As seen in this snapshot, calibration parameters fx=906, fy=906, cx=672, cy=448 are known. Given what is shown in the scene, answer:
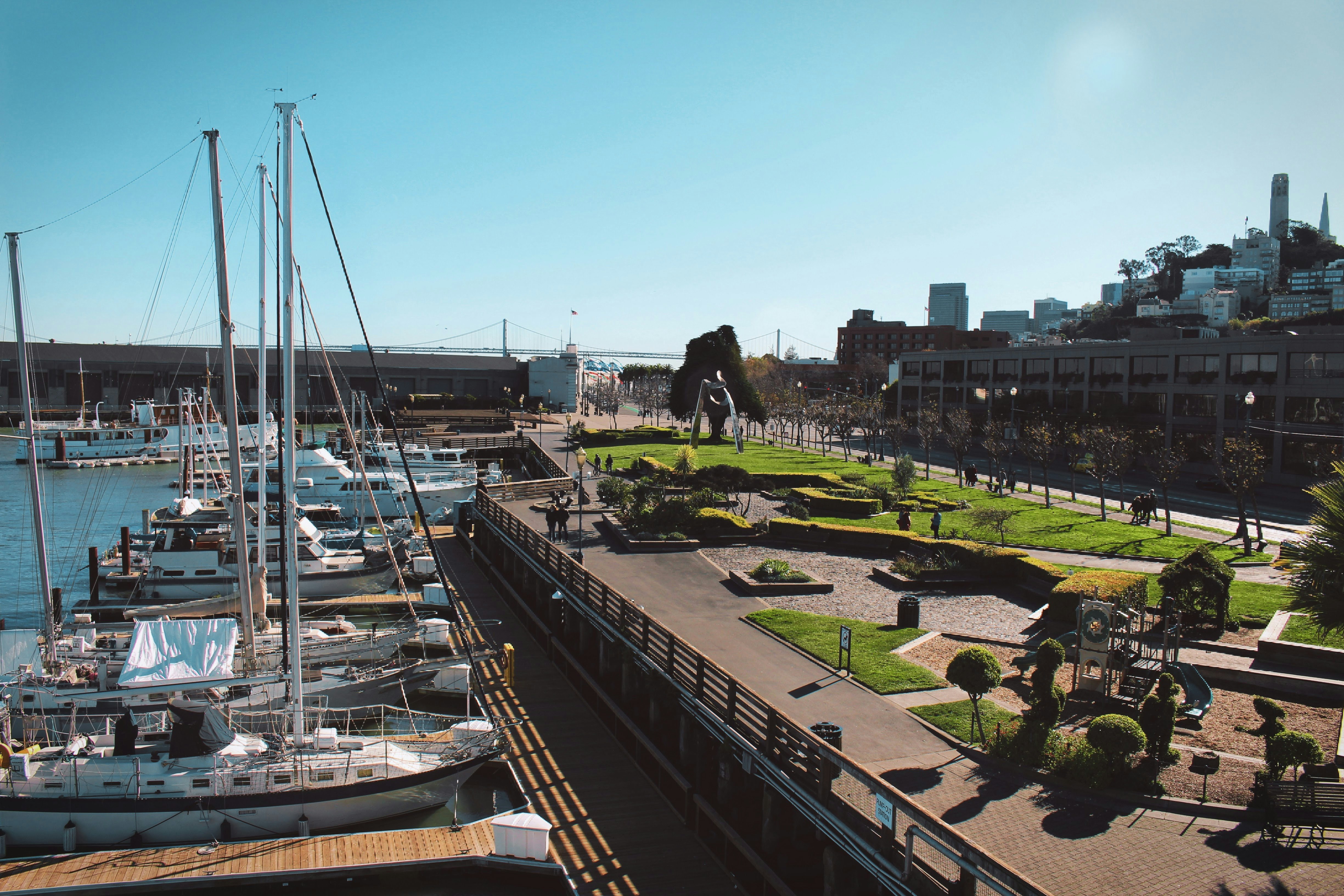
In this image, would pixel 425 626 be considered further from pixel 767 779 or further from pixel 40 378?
pixel 40 378

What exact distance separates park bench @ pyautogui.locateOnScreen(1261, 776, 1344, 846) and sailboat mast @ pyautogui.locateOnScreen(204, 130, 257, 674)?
2142cm

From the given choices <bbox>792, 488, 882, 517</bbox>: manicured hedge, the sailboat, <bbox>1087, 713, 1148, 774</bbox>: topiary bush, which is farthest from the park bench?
<bbox>792, 488, 882, 517</bbox>: manicured hedge

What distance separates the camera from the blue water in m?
41.7

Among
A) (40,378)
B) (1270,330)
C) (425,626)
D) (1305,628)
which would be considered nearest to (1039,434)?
(1305,628)

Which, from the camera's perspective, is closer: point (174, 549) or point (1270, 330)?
point (174, 549)

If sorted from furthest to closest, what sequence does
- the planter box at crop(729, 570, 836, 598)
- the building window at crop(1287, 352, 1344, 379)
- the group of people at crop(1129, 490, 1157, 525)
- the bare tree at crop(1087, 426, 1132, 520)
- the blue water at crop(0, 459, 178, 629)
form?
the building window at crop(1287, 352, 1344, 379), the bare tree at crop(1087, 426, 1132, 520), the blue water at crop(0, 459, 178, 629), the group of people at crop(1129, 490, 1157, 525), the planter box at crop(729, 570, 836, 598)

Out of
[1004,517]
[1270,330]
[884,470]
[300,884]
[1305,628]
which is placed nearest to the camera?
[300,884]

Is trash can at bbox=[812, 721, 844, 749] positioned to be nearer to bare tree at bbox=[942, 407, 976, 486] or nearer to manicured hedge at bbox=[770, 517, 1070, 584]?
manicured hedge at bbox=[770, 517, 1070, 584]

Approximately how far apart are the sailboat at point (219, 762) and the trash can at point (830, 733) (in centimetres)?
761

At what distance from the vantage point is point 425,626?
28.5 m

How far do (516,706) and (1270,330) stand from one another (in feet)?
367

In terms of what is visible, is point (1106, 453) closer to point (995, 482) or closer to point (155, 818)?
point (995, 482)

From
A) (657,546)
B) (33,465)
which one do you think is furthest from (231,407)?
(657,546)

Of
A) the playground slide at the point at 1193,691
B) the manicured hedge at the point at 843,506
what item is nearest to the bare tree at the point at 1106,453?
the manicured hedge at the point at 843,506
